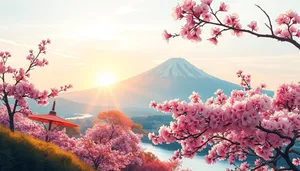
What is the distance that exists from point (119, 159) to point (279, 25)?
14656 mm

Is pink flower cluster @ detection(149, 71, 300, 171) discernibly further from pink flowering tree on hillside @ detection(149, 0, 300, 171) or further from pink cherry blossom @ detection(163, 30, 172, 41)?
pink cherry blossom @ detection(163, 30, 172, 41)

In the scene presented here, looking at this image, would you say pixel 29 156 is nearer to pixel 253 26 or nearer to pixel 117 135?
pixel 253 26

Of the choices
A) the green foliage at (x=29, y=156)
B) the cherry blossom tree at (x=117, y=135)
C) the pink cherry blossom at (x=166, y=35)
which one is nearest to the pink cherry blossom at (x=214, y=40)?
the pink cherry blossom at (x=166, y=35)

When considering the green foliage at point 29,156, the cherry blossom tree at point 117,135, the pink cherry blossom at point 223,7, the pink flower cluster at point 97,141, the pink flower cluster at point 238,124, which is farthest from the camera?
the cherry blossom tree at point 117,135

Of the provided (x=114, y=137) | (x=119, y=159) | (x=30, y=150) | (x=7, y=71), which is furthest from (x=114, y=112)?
(x=30, y=150)

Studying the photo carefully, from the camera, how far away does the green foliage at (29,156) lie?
1076 centimetres

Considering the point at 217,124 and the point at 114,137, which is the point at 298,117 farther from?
the point at 114,137

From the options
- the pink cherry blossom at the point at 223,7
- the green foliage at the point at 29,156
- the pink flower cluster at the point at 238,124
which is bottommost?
the green foliage at the point at 29,156

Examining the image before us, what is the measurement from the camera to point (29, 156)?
11148mm

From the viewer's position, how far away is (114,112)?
1335 inches

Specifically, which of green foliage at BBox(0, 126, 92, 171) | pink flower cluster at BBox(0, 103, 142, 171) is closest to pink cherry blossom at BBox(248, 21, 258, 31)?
green foliage at BBox(0, 126, 92, 171)

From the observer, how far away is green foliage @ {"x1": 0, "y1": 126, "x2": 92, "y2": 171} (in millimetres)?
10758

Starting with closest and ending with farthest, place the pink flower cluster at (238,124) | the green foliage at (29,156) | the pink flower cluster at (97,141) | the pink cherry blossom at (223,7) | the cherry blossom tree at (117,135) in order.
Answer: the pink flower cluster at (238,124), the pink cherry blossom at (223,7), the green foliage at (29,156), the pink flower cluster at (97,141), the cherry blossom tree at (117,135)

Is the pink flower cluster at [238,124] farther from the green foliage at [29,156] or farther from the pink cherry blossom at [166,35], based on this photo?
the green foliage at [29,156]
